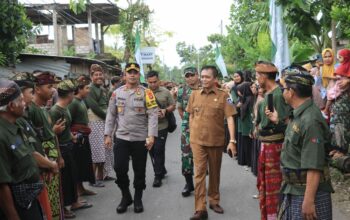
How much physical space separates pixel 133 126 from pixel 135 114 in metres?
0.17

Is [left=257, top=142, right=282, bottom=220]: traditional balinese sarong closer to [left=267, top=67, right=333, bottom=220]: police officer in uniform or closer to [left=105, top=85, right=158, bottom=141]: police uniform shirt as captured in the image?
[left=267, top=67, right=333, bottom=220]: police officer in uniform

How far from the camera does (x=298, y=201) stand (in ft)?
10.8

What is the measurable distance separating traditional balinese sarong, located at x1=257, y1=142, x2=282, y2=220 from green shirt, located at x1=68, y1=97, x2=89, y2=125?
3.06 m

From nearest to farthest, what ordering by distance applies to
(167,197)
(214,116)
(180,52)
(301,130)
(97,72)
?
(301,130)
(214,116)
(167,197)
(97,72)
(180,52)

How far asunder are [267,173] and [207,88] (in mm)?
1530

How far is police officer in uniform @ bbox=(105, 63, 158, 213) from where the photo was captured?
580 cm

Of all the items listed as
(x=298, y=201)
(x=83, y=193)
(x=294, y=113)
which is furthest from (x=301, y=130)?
(x=83, y=193)

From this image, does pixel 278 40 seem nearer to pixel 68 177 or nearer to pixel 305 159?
pixel 68 177

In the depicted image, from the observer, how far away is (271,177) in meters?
4.62

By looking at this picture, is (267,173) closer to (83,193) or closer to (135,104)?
(135,104)

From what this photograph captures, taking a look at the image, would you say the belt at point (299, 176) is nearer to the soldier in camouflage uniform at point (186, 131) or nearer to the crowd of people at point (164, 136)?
the crowd of people at point (164, 136)

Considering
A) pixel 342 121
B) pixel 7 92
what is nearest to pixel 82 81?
pixel 7 92

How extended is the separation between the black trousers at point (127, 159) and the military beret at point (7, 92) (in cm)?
279

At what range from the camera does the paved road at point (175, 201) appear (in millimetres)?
5734
